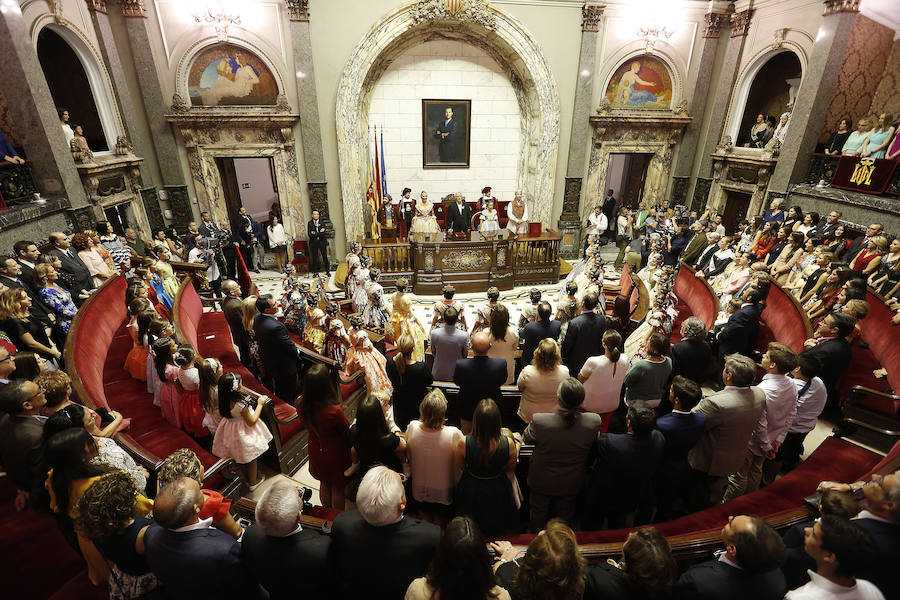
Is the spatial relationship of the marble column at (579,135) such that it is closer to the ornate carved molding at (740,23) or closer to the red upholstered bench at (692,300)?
the ornate carved molding at (740,23)

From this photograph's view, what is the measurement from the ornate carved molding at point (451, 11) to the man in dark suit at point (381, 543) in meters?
10.5

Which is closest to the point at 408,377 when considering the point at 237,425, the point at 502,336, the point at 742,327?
the point at 502,336

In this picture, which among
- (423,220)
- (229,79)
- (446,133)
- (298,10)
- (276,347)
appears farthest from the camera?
(446,133)

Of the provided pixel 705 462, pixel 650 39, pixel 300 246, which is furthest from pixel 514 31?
pixel 705 462

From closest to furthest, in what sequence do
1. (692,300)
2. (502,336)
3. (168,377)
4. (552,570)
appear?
1. (552,570)
2. (168,377)
3. (502,336)
4. (692,300)

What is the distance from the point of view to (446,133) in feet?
37.4

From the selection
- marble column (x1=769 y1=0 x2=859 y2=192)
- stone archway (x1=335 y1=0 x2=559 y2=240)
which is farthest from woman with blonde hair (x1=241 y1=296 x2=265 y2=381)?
marble column (x1=769 y1=0 x2=859 y2=192)

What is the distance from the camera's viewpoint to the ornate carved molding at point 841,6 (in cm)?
791

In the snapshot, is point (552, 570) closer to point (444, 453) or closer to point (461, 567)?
point (461, 567)

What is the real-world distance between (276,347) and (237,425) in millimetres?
1041

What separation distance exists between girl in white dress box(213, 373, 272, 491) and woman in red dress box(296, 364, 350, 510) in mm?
618

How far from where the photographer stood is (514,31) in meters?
9.93

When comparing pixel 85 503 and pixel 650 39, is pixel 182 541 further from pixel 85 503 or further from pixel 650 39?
pixel 650 39

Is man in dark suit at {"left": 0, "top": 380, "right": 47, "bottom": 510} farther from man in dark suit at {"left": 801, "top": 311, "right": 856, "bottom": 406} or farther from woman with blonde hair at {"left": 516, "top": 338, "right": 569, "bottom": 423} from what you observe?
man in dark suit at {"left": 801, "top": 311, "right": 856, "bottom": 406}
